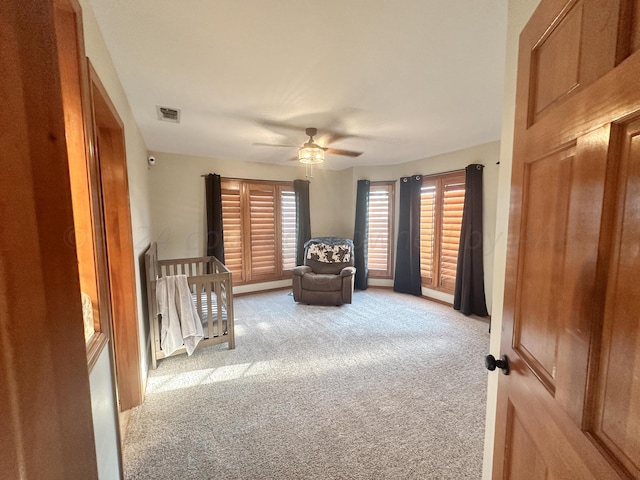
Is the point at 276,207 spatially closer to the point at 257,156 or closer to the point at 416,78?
the point at 257,156

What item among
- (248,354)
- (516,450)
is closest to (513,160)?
(516,450)

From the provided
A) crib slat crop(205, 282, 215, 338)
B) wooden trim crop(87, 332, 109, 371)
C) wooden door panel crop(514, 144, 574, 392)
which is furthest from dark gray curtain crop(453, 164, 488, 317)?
wooden trim crop(87, 332, 109, 371)

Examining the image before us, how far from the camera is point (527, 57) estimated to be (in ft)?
2.84

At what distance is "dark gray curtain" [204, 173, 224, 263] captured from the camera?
4.27 m

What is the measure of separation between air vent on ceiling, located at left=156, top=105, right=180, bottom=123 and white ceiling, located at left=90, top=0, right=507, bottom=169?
0.06 metres

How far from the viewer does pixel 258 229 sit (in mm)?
4801

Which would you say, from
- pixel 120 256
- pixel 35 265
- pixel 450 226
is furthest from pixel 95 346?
pixel 450 226

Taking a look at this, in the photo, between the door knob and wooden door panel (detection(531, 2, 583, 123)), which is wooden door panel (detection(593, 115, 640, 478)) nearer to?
wooden door panel (detection(531, 2, 583, 123))

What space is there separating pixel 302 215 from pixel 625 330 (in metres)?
4.72

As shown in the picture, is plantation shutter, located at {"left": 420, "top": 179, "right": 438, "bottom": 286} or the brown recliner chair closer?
the brown recliner chair

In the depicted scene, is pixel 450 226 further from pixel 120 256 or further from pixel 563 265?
pixel 120 256

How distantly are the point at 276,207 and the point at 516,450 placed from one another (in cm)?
449

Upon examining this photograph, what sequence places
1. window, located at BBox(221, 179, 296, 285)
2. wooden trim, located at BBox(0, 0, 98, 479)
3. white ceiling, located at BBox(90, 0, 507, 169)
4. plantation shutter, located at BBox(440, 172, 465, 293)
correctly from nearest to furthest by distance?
wooden trim, located at BBox(0, 0, 98, 479)
white ceiling, located at BBox(90, 0, 507, 169)
plantation shutter, located at BBox(440, 172, 465, 293)
window, located at BBox(221, 179, 296, 285)

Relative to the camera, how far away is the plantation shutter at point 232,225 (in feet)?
14.8
